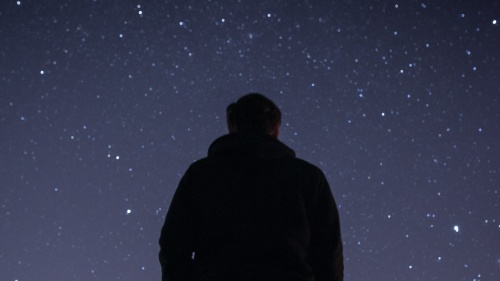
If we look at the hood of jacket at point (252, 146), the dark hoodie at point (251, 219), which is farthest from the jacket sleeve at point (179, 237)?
the hood of jacket at point (252, 146)

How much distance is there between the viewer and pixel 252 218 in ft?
3.40

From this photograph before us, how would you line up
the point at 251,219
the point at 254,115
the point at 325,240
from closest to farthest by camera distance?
the point at 251,219 < the point at 325,240 < the point at 254,115

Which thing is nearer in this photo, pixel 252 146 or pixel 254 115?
pixel 252 146

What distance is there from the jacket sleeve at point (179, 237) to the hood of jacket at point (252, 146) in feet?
0.40

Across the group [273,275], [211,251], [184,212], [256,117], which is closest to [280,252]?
[273,275]

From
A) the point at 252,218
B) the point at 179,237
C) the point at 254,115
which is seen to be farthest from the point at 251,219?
the point at 254,115

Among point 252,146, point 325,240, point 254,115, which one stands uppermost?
point 254,115

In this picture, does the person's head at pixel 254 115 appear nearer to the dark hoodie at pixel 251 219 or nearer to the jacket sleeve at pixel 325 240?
the dark hoodie at pixel 251 219

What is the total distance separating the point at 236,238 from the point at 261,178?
170 mm

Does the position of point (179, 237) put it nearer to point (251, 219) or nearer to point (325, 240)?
point (251, 219)

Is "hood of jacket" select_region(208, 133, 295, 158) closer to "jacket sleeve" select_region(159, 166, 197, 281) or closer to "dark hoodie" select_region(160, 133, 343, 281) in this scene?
"dark hoodie" select_region(160, 133, 343, 281)

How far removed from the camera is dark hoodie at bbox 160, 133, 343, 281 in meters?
0.99

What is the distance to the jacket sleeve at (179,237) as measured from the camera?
1.09 meters

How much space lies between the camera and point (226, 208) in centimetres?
106
